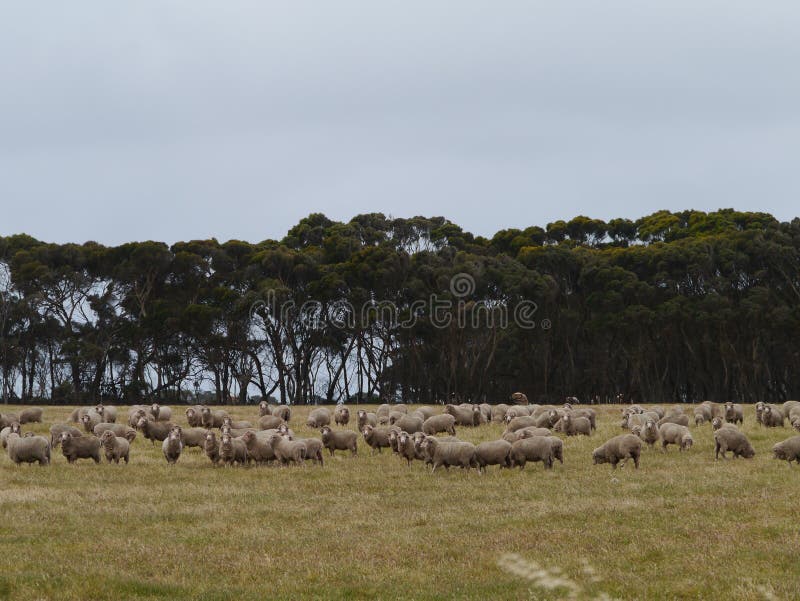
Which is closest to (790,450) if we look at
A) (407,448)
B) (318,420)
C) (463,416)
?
(407,448)

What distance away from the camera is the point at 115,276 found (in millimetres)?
67812

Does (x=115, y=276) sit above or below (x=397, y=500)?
above

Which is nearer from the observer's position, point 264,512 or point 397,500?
point 264,512

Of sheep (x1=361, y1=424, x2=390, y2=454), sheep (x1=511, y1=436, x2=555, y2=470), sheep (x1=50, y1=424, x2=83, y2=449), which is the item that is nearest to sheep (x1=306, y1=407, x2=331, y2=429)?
sheep (x1=361, y1=424, x2=390, y2=454)

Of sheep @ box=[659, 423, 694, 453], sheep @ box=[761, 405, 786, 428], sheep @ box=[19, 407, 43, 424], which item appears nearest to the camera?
sheep @ box=[659, 423, 694, 453]

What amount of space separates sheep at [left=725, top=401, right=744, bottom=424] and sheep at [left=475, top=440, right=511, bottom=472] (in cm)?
1429

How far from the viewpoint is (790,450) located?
2444 cm

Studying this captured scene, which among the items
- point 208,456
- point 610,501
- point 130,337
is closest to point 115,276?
point 130,337

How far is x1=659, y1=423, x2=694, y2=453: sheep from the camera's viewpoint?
2770cm

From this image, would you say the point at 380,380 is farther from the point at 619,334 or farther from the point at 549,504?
the point at 549,504

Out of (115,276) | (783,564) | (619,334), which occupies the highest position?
(115,276)

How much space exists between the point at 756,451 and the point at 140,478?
54.4 feet

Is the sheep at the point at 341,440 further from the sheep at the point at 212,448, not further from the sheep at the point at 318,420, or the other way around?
the sheep at the point at 318,420

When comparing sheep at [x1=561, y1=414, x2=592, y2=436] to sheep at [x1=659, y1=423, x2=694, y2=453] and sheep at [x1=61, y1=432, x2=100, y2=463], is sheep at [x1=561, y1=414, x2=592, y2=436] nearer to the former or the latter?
sheep at [x1=659, y1=423, x2=694, y2=453]
